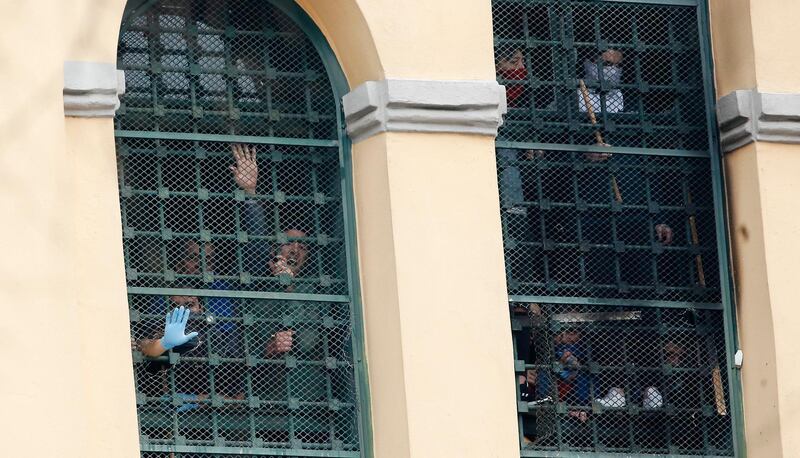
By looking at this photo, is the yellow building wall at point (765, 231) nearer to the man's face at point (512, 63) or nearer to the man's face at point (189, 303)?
the man's face at point (512, 63)

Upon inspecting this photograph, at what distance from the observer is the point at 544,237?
15.3 m

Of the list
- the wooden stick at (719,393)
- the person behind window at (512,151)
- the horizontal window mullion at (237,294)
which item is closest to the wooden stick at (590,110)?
the person behind window at (512,151)

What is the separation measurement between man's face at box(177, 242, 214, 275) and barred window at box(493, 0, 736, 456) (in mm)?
1676

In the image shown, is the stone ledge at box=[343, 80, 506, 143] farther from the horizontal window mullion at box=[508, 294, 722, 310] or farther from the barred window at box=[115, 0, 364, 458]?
the horizontal window mullion at box=[508, 294, 722, 310]

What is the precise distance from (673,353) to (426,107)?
6.64 feet

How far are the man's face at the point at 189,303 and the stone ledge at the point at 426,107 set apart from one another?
125cm

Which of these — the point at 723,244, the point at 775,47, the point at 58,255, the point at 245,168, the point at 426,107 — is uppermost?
the point at 775,47

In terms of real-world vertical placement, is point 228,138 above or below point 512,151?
above

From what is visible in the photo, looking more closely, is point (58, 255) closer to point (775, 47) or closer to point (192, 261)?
point (192, 261)

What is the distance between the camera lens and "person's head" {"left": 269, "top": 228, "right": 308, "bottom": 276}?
14.8m

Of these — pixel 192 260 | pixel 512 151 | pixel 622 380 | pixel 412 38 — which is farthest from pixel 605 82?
pixel 192 260

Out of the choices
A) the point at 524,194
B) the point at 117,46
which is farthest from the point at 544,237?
the point at 117,46

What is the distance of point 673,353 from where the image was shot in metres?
15.4

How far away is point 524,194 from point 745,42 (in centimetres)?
152
